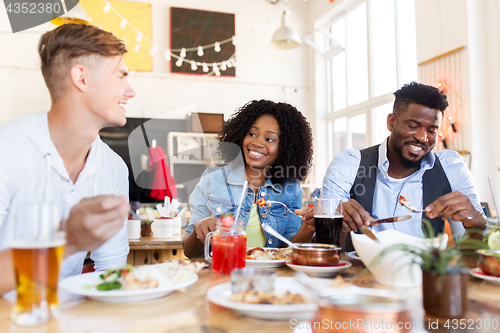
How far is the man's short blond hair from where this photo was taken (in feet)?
4.31

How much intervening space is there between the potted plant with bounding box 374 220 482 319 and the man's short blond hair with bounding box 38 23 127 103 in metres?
1.15

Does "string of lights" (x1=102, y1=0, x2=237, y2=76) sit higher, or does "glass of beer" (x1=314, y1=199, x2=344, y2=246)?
"string of lights" (x1=102, y1=0, x2=237, y2=76)

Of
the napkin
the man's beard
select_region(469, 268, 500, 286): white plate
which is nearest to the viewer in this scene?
select_region(469, 268, 500, 286): white plate

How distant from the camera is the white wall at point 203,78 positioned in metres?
6.24

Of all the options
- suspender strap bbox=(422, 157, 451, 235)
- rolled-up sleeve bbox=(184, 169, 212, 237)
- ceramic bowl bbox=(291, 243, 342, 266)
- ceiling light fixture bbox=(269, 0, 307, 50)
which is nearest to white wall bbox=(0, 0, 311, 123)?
ceiling light fixture bbox=(269, 0, 307, 50)

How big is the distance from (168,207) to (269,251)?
1.46m

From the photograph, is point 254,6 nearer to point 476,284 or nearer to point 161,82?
point 161,82

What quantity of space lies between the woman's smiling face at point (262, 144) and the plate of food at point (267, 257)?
745 millimetres

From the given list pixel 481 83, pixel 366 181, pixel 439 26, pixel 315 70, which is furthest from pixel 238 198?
pixel 315 70

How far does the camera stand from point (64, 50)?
1.32 metres

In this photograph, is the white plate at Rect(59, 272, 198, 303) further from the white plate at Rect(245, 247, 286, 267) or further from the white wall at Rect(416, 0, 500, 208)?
the white wall at Rect(416, 0, 500, 208)

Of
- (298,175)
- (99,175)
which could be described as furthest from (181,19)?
(99,175)

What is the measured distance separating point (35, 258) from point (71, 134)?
2.28ft

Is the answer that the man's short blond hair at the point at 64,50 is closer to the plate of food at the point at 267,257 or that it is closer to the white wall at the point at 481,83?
the plate of food at the point at 267,257
